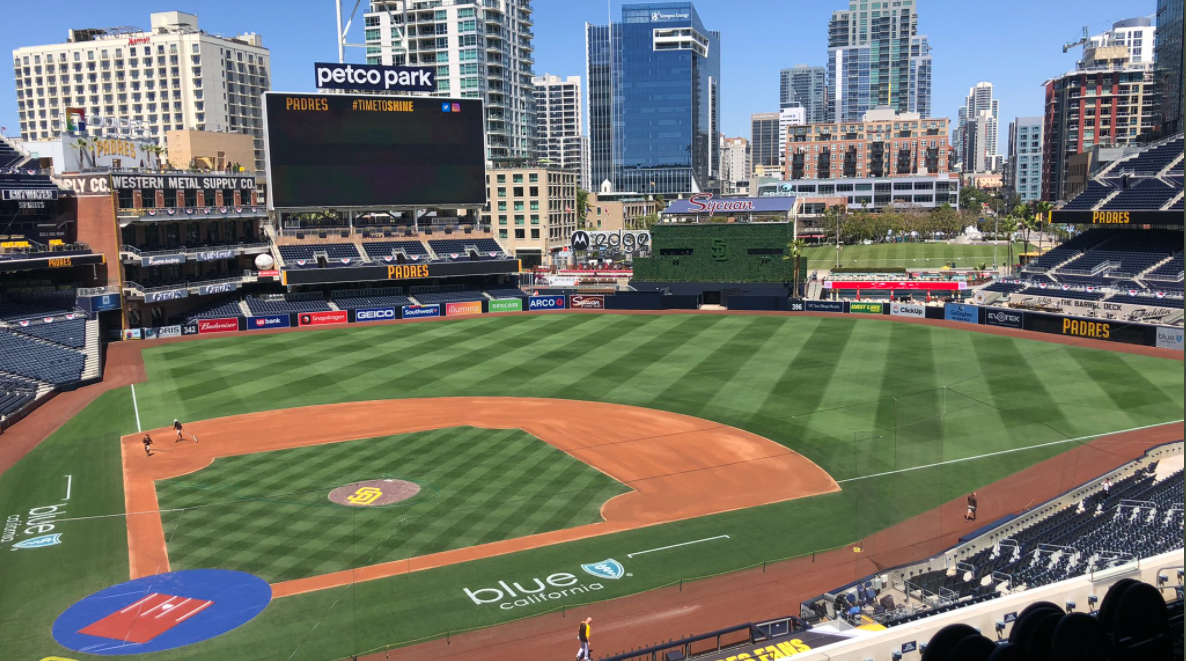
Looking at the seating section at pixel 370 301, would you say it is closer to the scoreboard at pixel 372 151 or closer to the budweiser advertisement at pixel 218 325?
the scoreboard at pixel 372 151

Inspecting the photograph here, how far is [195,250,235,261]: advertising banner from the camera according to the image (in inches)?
2598

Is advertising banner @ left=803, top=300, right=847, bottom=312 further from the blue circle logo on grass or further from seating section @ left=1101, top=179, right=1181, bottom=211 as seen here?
the blue circle logo on grass

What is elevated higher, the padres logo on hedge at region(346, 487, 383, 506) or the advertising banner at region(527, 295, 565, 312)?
the advertising banner at region(527, 295, 565, 312)

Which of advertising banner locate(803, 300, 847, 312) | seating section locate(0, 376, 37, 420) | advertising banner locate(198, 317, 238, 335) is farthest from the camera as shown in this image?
advertising banner locate(803, 300, 847, 312)

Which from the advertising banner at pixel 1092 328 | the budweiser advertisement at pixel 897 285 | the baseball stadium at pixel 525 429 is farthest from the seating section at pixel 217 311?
the advertising banner at pixel 1092 328

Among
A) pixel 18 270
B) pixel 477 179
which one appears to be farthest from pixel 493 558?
pixel 477 179

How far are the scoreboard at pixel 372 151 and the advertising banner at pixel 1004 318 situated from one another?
42.6 metres

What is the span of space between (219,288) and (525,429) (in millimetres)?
41212

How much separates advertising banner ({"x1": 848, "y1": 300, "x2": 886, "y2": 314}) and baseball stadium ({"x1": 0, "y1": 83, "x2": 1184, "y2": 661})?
0.20 meters

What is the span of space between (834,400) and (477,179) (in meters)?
44.7

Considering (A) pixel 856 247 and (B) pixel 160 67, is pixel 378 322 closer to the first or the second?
(A) pixel 856 247

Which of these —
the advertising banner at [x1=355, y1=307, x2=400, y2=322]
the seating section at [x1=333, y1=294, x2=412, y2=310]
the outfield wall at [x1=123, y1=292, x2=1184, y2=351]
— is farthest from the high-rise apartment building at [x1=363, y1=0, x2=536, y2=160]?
the advertising banner at [x1=355, y1=307, x2=400, y2=322]

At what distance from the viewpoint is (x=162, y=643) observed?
18.4 meters

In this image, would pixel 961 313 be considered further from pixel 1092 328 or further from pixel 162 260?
pixel 162 260
